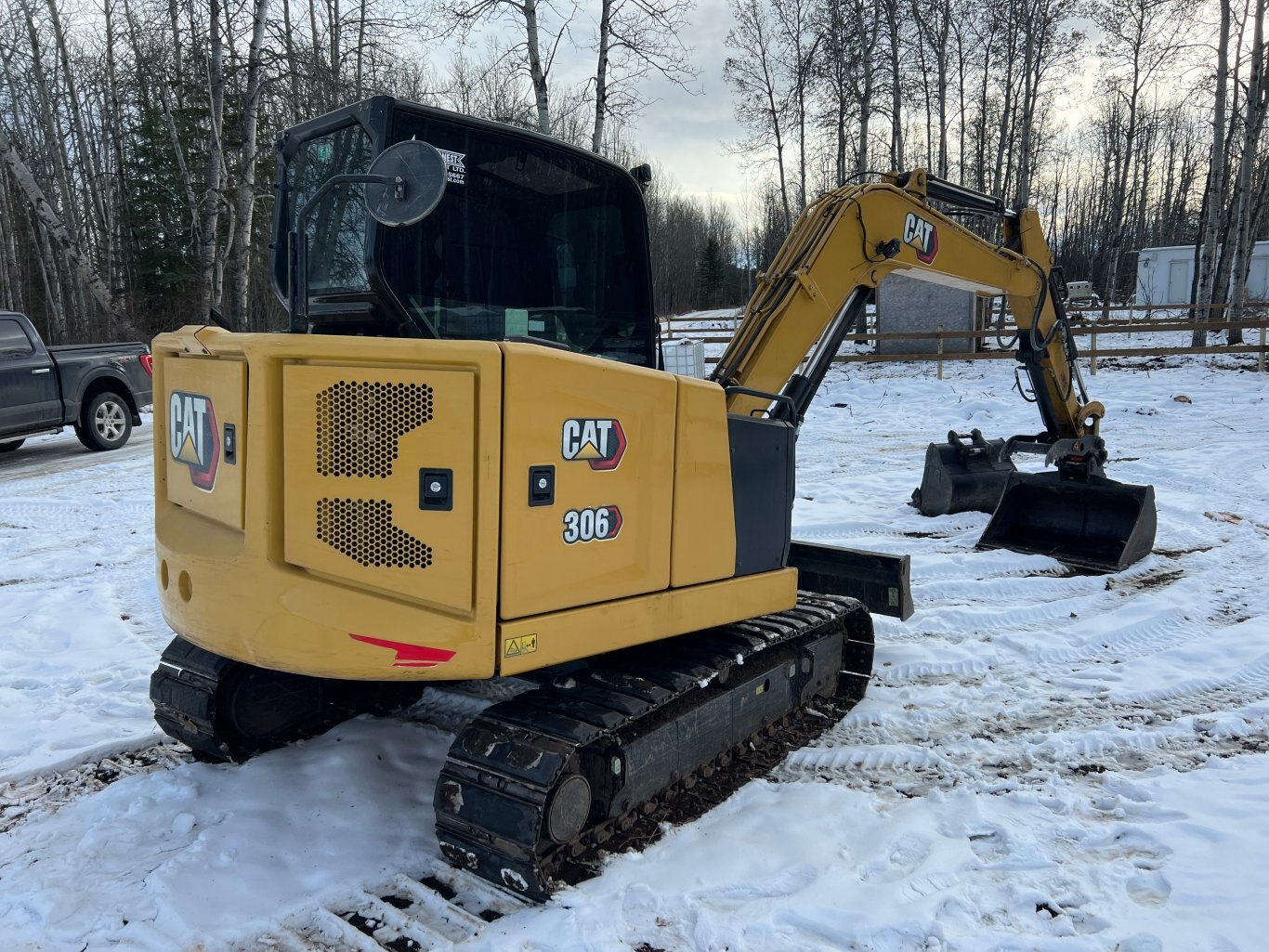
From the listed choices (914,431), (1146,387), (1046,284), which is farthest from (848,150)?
(1046,284)

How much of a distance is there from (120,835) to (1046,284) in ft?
22.2

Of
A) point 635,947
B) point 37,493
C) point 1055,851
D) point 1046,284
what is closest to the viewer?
point 635,947

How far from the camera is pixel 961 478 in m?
8.43

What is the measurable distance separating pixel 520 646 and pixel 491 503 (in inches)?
18.9

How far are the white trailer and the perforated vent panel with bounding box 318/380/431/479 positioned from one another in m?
36.6

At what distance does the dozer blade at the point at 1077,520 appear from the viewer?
22.5 feet

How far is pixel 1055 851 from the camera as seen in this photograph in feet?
10.4

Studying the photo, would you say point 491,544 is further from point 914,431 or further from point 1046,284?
point 914,431

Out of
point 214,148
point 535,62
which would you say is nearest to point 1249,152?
point 535,62

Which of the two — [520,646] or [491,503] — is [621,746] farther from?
[491,503]

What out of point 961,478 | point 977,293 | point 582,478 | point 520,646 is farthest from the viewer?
point 961,478

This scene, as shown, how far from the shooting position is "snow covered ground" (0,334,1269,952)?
A: 109 inches

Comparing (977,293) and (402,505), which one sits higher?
(977,293)

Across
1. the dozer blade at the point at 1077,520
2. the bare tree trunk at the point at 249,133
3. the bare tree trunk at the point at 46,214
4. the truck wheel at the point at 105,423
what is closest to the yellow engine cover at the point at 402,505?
the dozer blade at the point at 1077,520
